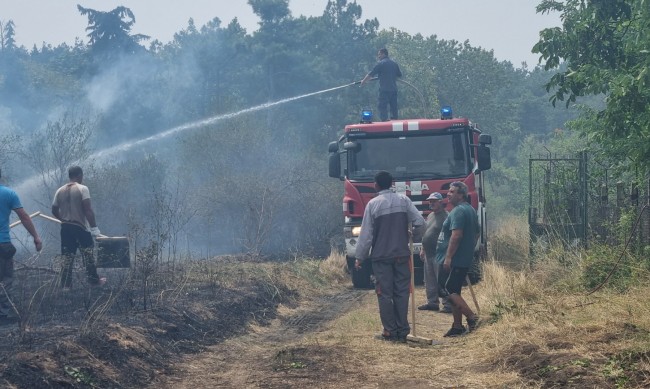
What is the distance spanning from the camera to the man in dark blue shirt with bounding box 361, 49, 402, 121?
18000 millimetres

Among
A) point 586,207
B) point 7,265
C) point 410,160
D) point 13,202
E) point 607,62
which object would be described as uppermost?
point 607,62

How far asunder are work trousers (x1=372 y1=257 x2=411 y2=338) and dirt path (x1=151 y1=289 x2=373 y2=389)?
1038mm

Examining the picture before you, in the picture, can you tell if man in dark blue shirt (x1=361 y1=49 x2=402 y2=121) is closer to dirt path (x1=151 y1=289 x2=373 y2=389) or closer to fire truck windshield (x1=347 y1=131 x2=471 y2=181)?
fire truck windshield (x1=347 y1=131 x2=471 y2=181)

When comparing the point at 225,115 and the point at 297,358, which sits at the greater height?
the point at 225,115

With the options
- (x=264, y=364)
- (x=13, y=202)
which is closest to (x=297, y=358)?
(x=264, y=364)

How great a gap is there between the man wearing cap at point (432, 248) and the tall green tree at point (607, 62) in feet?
8.30

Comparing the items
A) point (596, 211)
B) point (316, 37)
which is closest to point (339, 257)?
point (596, 211)

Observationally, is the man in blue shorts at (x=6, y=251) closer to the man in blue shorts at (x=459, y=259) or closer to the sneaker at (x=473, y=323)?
the man in blue shorts at (x=459, y=259)

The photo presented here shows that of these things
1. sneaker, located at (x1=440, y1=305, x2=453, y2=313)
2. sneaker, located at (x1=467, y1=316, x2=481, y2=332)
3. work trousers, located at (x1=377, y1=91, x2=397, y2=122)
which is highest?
work trousers, located at (x1=377, y1=91, x2=397, y2=122)

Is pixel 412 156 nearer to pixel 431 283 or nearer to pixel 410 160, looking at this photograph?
pixel 410 160

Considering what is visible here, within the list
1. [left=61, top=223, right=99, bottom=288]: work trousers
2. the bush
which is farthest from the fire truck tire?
[left=61, top=223, right=99, bottom=288]: work trousers

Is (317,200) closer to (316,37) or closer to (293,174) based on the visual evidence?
(293,174)

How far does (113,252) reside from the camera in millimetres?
13055

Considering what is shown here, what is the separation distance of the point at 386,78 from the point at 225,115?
11.5m
